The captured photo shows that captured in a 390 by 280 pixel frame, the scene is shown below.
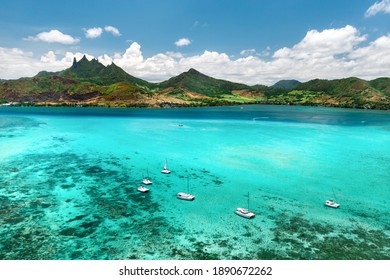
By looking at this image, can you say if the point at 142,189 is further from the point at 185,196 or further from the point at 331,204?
the point at 331,204

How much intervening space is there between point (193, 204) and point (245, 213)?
11948mm

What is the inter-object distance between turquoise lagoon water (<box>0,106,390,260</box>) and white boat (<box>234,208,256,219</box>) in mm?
1138

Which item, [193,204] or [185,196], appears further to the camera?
[185,196]

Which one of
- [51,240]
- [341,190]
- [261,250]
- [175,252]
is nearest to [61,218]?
[51,240]

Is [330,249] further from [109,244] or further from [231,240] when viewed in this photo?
[109,244]

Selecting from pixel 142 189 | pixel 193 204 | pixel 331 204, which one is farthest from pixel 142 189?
pixel 331 204

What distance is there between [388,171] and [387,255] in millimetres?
56759

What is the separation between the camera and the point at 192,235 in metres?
47.2

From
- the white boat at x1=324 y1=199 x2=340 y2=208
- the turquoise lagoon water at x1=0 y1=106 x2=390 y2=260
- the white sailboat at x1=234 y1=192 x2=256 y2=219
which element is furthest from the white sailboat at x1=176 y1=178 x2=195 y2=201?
the white boat at x1=324 y1=199 x2=340 y2=208

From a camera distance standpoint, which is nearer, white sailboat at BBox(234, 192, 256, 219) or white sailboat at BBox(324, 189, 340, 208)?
white sailboat at BBox(234, 192, 256, 219)

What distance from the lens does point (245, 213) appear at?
53.6 metres

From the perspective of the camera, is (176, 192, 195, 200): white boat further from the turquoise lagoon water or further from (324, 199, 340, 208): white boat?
(324, 199, 340, 208): white boat

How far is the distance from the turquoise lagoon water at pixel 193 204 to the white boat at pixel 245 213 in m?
1.14

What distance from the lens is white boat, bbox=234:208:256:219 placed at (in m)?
53.1
